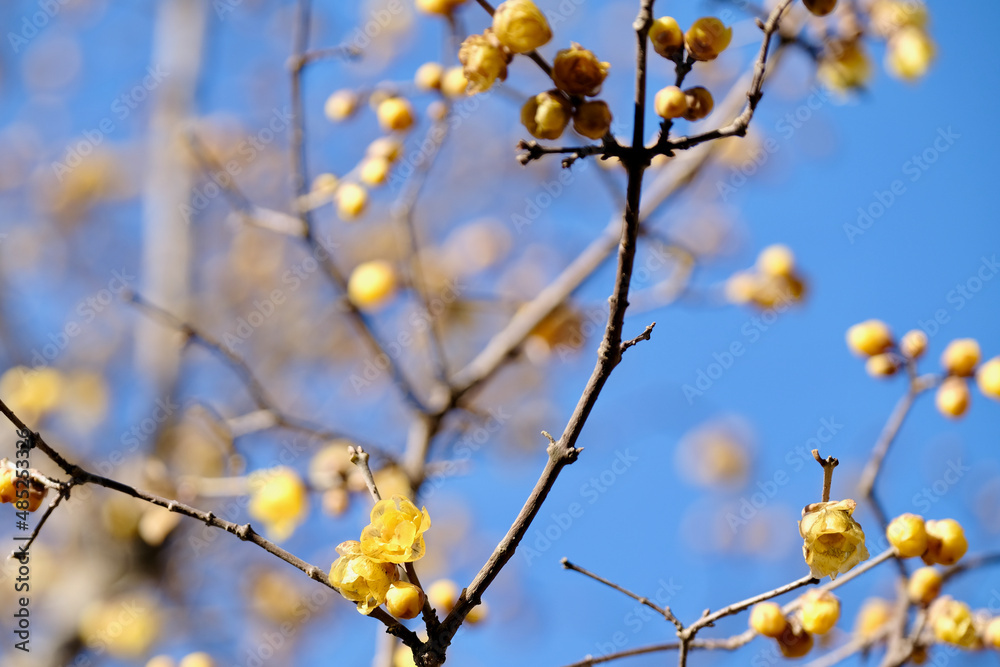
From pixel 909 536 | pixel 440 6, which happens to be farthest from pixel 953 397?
pixel 440 6

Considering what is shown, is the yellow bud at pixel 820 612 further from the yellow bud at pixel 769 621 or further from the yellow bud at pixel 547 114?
the yellow bud at pixel 547 114

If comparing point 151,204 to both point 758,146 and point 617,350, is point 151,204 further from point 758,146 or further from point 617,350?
point 617,350

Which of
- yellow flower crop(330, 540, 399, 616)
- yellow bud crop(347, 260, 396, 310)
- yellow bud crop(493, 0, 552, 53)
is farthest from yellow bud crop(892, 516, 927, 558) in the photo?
yellow bud crop(347, 260, 396, 310)

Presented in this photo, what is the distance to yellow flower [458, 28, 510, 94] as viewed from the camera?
134 centimetres

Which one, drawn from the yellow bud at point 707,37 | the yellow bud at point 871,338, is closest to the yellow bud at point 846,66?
the yellow bud at point 871,338

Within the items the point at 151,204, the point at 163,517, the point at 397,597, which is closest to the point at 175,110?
the point at 151,204

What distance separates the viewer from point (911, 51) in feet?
9.98

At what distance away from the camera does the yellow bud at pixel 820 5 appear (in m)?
1.41

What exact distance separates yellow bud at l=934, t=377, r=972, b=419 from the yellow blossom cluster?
1.61 metres

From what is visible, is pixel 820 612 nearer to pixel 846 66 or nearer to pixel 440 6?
pixel 440 6

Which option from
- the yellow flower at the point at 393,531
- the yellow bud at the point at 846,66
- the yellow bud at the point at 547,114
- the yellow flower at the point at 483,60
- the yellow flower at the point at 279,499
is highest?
the yellow bud at the point at 846,66

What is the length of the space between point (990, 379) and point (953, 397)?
103mm

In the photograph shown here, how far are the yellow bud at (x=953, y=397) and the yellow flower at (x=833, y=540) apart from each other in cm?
105

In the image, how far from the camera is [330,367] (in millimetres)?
6746
